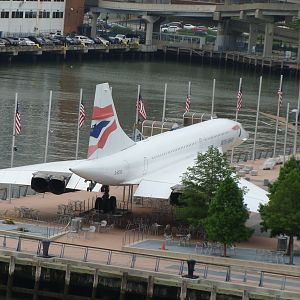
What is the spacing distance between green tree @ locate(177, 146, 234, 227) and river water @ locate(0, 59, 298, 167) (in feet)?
93.7

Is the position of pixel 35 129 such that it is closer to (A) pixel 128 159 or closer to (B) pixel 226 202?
(A) pixel 128 159

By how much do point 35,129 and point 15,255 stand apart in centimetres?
5441

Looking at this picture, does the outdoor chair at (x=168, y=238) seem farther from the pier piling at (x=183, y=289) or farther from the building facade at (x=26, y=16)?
the building facade at (x=26, y=16)

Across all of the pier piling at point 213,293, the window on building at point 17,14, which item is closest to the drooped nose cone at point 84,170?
the pier piling at point 213,293

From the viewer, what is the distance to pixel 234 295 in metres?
58.4

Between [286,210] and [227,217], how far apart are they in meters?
2.26

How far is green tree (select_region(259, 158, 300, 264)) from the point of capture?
62625 millimetres

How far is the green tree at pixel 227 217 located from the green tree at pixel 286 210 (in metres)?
0.95

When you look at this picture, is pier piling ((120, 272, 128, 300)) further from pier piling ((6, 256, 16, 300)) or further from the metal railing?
the metal railing

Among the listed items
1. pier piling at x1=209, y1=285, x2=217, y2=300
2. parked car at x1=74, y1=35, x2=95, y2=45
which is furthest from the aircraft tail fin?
parked car at x1=74, y1=35, x2=95, y2=45

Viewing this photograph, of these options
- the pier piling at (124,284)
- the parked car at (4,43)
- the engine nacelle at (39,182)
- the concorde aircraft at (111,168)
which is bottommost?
the pier piling at (124,284)

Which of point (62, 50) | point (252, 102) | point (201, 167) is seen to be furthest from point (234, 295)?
point (62, 50)

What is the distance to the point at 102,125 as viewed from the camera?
6938cm

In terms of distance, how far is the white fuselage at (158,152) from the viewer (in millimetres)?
68875
